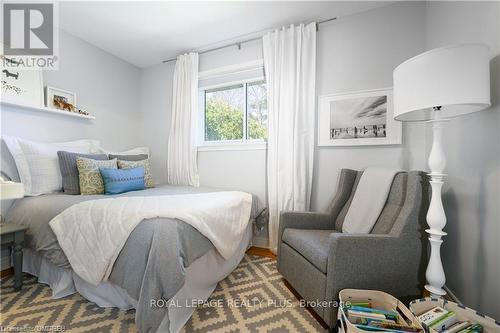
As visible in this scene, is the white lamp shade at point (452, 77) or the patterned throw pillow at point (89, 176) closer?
the white lamp shade at point (452, 77)

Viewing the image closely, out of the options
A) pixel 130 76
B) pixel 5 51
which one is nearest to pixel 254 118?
pixel 130 76

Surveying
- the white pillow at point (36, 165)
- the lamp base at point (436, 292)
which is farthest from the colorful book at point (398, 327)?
the white pillow at point (36, 165)

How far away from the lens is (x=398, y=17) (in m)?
2.02

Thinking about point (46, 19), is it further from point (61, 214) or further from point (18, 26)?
point (61, 214)

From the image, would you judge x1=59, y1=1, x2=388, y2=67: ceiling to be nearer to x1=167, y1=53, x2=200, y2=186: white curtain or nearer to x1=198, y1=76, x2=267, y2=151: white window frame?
x1=167, y1=53, x2=200, y2=186: white curtain

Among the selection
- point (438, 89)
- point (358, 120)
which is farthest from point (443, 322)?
point (358, 120)

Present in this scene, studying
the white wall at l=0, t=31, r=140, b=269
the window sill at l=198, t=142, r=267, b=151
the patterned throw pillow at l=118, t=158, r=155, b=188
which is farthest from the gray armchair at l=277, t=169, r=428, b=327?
the white wall at l=0, t=31, r=140, b=269

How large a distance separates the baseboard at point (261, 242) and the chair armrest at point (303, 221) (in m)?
0.68

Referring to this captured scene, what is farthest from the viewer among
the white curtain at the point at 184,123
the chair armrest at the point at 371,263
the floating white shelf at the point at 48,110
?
the white curtain at the point at 184,123

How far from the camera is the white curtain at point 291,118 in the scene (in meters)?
2.26

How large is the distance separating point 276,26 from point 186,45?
114 centimetres

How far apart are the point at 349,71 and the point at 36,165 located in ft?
9.98

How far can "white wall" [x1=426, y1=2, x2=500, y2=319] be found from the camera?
1172 mm

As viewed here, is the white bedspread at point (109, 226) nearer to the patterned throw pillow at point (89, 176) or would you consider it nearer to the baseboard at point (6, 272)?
the patterned throw pillow at point (89, 176)
